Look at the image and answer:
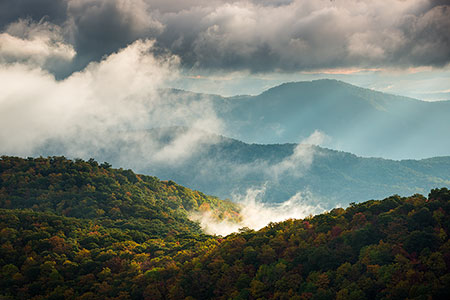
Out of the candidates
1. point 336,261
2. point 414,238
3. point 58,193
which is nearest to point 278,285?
point 336,261

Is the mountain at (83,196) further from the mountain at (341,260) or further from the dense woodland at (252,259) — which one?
the mountain at (341,260)

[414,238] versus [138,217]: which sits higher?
[138,217]

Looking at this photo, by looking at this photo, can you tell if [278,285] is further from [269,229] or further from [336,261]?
[269,229]

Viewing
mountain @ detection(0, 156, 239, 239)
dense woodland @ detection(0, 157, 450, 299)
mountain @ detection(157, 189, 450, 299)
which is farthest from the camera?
mountain @ detection(0, 156, 239, 239)

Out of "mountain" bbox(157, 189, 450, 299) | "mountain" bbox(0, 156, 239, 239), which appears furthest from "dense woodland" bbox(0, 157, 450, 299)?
"mountain" bbox(0, 156, 239, 239)

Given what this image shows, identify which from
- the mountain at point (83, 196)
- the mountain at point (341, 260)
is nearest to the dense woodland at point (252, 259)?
the mountain at point (341, 260)

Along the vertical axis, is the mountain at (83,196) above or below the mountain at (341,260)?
above

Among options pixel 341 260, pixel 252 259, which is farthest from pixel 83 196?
pixel 341 260

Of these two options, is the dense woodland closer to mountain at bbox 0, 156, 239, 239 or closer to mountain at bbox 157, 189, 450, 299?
mountain at bbox 157, 189, 450, 299
